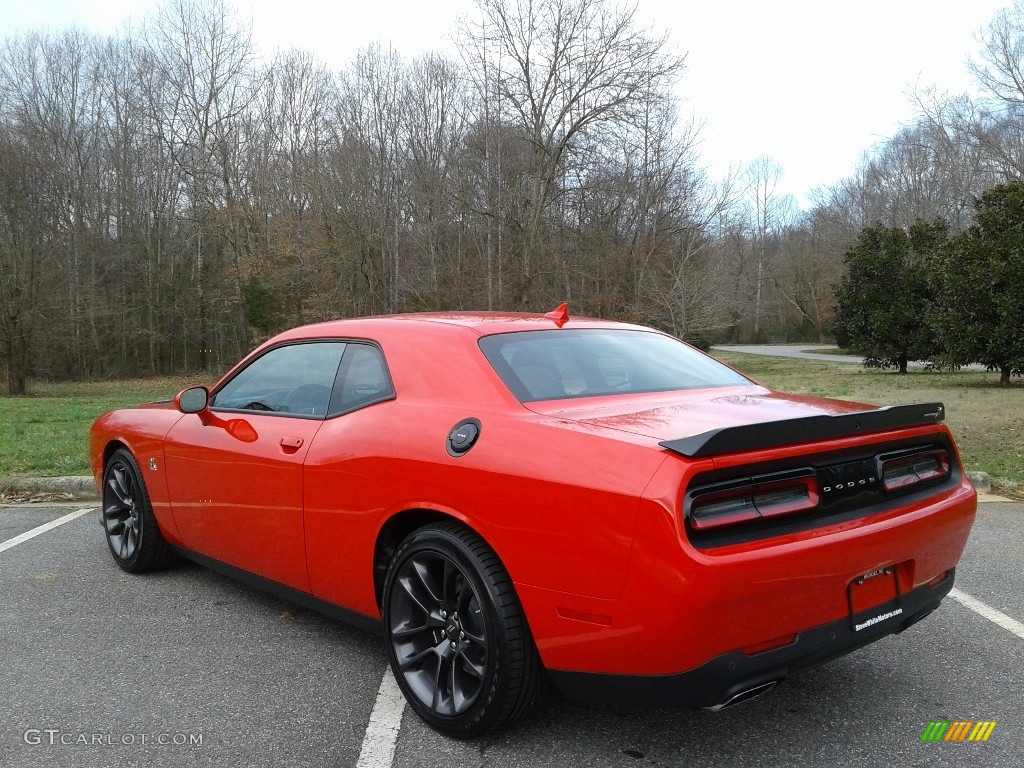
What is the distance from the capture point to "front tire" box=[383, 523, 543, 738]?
245cm

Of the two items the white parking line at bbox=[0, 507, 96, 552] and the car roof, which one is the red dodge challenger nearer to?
the car roof

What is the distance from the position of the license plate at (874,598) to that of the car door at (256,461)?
82.0 inches

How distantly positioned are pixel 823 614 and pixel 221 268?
39165 millimetres

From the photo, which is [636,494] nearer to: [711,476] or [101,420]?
[711,476]

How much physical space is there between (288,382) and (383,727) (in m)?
1.63

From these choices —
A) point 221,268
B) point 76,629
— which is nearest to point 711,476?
point 76,629

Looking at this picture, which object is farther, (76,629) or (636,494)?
(76,629)

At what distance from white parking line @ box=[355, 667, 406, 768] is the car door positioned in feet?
1.92

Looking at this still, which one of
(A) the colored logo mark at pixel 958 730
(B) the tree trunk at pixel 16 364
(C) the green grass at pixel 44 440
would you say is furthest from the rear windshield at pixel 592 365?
(B) the tree trunk at pixel 16 364

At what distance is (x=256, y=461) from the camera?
3477 mm

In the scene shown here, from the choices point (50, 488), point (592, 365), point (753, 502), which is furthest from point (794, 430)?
point (50, 488)

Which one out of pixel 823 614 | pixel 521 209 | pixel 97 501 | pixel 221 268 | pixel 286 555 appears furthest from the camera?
pixel 221 268

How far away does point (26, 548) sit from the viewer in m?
5.18

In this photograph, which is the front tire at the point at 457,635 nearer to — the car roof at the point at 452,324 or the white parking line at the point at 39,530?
the car roof at the point at 452,324
